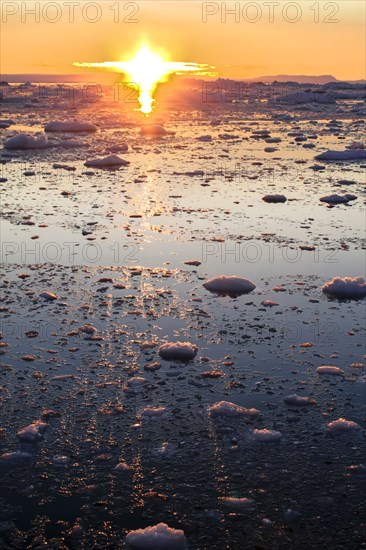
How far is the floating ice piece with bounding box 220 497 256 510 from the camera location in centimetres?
312

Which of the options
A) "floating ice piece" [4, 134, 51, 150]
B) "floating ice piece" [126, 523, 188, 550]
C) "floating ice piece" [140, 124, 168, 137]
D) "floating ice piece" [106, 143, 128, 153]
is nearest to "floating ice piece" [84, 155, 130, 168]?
"floating ice piece" [106, 143, 128, 153]

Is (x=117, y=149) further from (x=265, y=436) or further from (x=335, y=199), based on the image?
(x=265, y=436)

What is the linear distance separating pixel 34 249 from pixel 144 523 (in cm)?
491

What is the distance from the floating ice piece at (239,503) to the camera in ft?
10.3

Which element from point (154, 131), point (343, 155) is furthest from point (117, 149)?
point (343, 155)

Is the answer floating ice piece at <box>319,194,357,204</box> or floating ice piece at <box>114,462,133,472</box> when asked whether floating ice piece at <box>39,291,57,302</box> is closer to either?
floating ice piece at <box>114,462,133,472</box>

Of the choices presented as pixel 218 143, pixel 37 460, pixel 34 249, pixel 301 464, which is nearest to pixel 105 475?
pixel 37 460

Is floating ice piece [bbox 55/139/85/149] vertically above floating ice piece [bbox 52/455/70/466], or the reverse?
floating ice piece [bbox 55/139/85/149]

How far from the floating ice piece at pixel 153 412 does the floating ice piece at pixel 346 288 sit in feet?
8.79

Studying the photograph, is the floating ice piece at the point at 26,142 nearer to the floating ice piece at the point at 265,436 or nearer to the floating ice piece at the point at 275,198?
the floating ice piece at the point at 275,198

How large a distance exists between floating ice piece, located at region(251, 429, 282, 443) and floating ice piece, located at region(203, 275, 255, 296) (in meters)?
2.51

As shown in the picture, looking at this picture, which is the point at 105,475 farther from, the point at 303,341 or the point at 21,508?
the point at 303,341

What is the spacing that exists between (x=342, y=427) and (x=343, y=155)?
41.4 ft

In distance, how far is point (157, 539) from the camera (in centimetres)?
284
